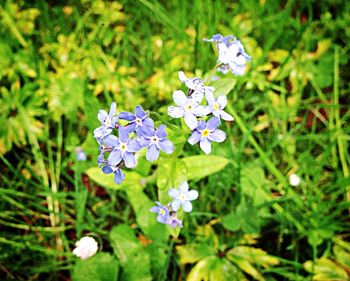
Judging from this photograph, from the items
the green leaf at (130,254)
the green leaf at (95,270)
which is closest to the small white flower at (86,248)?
the green leaf at (95,270)

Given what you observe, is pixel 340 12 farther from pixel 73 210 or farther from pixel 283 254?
pixel 73 210

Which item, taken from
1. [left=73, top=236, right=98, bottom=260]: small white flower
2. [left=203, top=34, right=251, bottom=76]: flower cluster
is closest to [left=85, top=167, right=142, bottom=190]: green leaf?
[left=73, top=236, right=98, bottom=260]: small white flower

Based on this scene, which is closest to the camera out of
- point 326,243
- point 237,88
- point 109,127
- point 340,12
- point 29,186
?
point 109,127

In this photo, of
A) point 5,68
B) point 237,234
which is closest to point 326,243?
point 237,234

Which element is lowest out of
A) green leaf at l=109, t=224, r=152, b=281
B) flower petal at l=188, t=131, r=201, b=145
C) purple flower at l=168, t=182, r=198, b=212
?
green leaf at l=109, t=224, r=152, b=281

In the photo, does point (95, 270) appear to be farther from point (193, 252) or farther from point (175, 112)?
point (175, 112)

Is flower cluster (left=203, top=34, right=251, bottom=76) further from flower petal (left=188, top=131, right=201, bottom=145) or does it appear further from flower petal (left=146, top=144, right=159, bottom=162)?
flower petal (left=146, top=144, right=159, bottom=162)

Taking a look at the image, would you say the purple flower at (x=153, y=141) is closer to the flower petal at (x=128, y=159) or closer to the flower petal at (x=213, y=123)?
the flower petal at (x=128, y=159)
